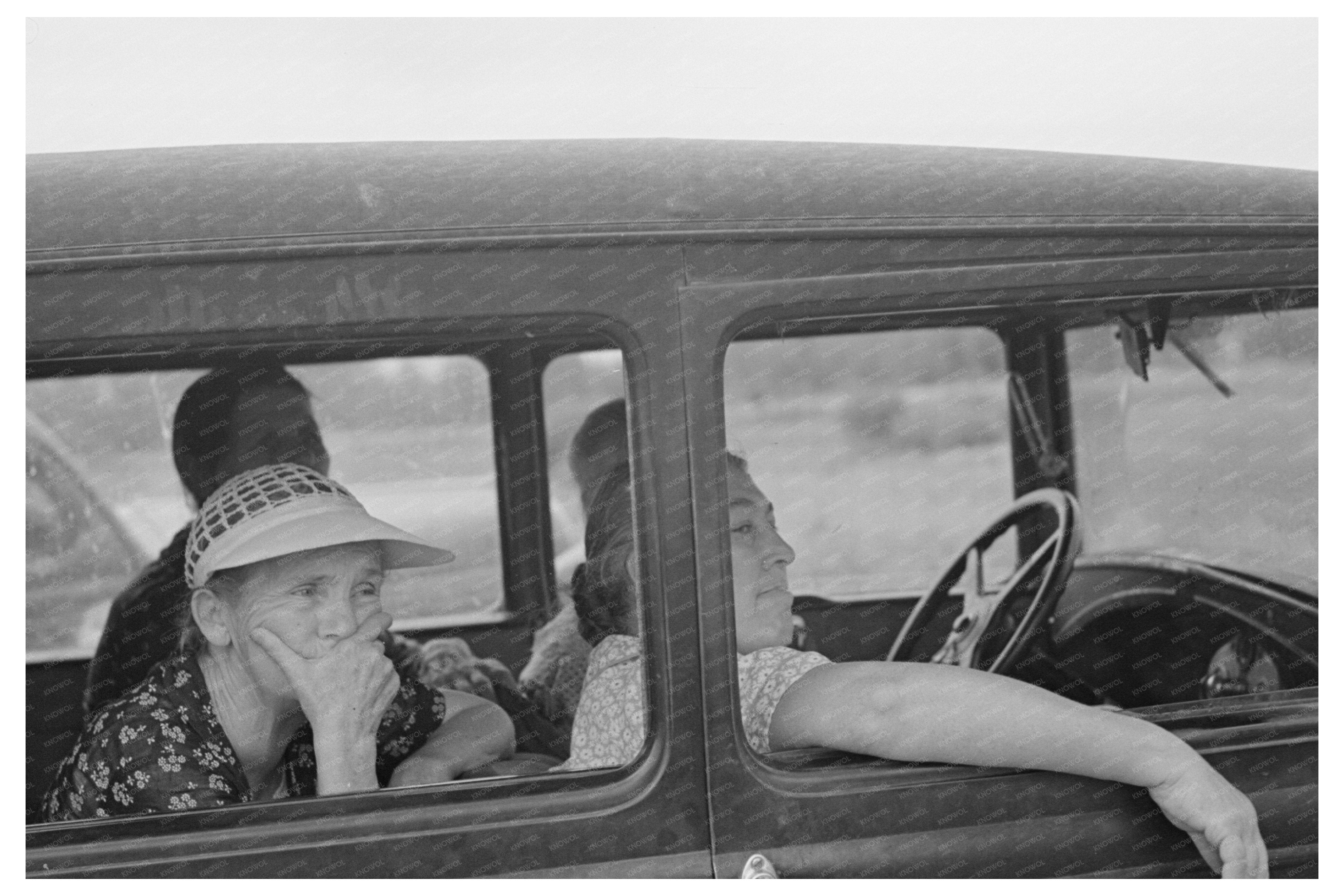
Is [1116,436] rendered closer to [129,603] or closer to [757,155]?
[757,155]

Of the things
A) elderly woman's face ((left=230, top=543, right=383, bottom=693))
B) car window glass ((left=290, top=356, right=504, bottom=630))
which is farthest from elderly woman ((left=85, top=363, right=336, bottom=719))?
elderly woman's face ((left=230, top=543, right=383, bottom=693))

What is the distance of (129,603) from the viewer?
2.83m

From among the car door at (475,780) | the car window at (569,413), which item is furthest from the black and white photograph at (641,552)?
the car window at (569,413)

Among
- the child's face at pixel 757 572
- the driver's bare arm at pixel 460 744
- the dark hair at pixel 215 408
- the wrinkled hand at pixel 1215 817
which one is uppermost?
the dark hair at pixel 215 408

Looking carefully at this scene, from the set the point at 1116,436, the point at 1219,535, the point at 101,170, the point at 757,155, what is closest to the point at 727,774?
the point at 757,155

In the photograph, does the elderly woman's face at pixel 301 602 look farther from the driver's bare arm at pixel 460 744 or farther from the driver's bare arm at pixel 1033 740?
the driver's bare arm at pixel 1033 740

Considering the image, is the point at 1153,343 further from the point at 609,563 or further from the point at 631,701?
the point at 631,701

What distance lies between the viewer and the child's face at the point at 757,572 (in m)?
1.87

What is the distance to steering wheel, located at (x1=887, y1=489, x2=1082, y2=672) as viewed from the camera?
2627mm

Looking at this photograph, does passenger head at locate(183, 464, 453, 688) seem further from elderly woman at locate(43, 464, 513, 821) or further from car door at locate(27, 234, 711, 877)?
car door at locate(27, 234, 711, 877)

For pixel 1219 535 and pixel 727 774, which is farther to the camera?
pixel 1219 535

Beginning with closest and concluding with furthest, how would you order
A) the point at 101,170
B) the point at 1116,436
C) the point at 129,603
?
the point at 101,170
the point at 129,603
the point at 1116,436

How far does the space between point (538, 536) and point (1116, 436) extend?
161cm

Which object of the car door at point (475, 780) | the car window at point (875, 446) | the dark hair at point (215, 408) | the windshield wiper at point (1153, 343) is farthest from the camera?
the car window at point (875, 446)
